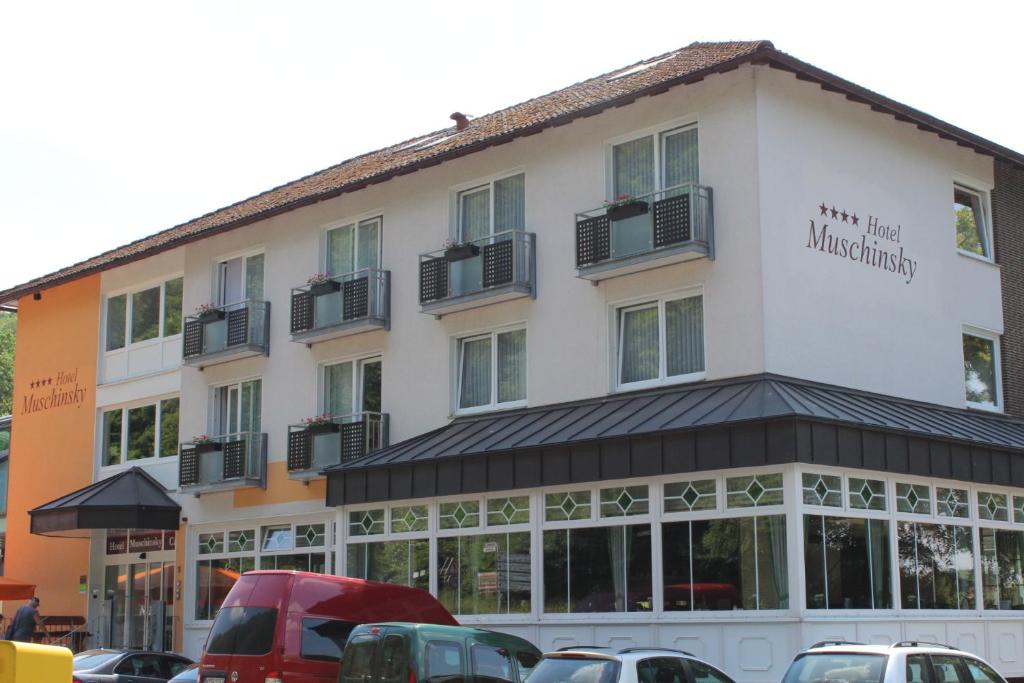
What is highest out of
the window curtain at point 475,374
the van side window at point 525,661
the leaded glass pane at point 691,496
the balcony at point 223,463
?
the window curtain at point 475,374

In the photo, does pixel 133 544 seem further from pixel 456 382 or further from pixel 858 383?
pixel 858 383

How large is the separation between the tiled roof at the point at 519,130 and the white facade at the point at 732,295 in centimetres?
54

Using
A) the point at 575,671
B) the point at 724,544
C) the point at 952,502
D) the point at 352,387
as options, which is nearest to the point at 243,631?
the point at 575,671

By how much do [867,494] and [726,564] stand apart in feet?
7.17

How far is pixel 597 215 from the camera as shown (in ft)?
75.0

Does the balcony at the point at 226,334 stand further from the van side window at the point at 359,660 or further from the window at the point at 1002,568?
the window at the point at 1002,568

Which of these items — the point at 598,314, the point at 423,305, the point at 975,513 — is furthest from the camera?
the point at 423,305

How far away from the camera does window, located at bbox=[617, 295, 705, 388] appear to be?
2150cm

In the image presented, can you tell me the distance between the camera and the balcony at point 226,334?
28859 millimetres

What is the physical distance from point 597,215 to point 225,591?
40.9ft

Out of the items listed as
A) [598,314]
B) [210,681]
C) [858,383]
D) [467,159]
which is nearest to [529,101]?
[467,159]

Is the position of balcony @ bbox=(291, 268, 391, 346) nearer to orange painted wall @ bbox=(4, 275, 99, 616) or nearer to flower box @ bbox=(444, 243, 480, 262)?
flower box @ bbox=(444, 243, 480, 262)

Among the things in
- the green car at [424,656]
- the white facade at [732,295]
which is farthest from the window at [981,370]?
the green car at [424,656]

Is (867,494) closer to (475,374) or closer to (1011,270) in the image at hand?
(475,374)
